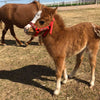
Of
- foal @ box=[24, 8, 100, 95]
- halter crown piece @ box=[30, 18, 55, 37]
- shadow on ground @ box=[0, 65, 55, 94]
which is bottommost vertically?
shadow on ground @ box=[0, 65, 55, 94]

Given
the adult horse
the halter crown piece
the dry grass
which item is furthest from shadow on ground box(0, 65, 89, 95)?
the adult horse

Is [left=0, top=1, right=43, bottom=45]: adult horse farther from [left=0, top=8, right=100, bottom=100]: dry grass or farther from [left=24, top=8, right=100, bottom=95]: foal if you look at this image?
[left=24, top=8, right=100, bottom=95]: foal

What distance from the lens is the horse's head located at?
2344mm

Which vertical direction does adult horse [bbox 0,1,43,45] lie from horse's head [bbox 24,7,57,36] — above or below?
below

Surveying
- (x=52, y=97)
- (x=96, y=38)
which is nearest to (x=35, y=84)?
(x=52, y=97)

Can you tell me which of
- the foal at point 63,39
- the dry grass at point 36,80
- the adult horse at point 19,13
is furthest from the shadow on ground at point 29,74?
the adult horse at point 19,13

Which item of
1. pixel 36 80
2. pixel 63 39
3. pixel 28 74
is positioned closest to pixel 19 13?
pixel 28 74

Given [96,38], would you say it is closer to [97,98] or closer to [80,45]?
[80,45]

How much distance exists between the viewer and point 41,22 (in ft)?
7.82

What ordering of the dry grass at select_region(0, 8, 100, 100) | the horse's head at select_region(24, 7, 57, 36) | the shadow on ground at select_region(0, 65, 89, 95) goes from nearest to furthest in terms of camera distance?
1. the horse's head at select_region(24, 7, 57, 36)
2. the dry grass at select_region(0, 8, 100, 100)
3. the shadow on ground at select_region(0, 65, 89, 95)

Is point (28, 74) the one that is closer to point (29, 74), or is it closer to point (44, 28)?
point (29, 74)

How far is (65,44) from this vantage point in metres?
2.69

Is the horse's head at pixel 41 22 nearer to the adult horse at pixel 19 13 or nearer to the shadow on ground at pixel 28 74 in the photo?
the shadow on ground at pixel 28 74

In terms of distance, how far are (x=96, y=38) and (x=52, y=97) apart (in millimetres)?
1697
